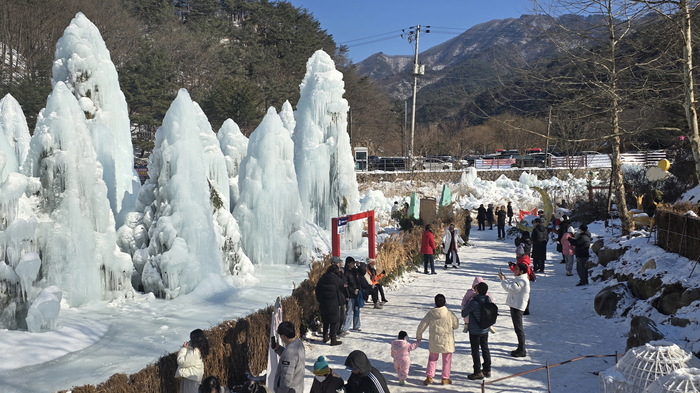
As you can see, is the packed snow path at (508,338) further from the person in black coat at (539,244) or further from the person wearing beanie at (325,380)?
the person wearing beanie at (325,380)

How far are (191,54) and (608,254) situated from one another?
4089 centimetres

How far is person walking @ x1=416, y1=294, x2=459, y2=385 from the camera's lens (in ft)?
21.5

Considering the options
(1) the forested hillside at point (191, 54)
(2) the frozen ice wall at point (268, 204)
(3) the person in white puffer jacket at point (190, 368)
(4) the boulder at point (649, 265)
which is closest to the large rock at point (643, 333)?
(4) the boulder at point (649, 265)

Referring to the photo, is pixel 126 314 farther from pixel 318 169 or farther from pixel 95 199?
pixel 318 169

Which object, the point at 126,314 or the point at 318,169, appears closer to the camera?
the point at 126,314

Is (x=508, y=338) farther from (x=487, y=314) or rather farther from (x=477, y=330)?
(x=487, y=314)

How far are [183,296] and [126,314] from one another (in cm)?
136

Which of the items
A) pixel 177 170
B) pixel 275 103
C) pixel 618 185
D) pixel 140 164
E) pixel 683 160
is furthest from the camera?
pixel 275 103

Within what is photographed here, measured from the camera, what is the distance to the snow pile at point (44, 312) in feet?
28.5

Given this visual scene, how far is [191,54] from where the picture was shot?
4572 centimetres

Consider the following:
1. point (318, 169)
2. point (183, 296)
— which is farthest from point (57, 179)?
point (318, 169)

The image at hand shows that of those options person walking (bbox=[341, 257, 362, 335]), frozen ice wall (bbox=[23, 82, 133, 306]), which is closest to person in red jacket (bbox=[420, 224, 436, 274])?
person walking (bbox=[341, 257, 362, 335])

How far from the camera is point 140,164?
37.0 meters

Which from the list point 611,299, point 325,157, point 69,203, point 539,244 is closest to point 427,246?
point 539,244
